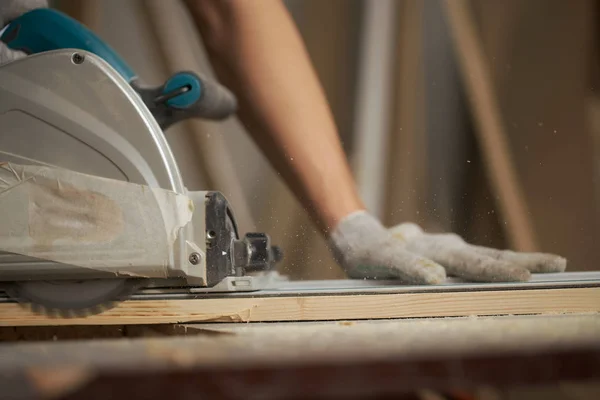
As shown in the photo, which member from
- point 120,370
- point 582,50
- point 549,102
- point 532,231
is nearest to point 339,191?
point 532,231


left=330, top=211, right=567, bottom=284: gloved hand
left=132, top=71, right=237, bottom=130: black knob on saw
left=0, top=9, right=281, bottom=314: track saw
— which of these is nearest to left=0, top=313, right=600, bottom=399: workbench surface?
Answer: left=0, top=9, right=281, bottom=314: track saw

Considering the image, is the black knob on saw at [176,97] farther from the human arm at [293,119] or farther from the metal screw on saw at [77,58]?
the human arm at [293,119]

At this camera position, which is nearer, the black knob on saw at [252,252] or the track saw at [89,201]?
the track saw at [89,201]

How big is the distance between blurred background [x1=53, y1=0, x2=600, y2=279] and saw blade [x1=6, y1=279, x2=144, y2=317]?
0.48m

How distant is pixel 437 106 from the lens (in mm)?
1633

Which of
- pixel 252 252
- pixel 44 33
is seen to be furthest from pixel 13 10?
pixel 252 252

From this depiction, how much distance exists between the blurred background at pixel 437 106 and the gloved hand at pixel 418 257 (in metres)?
0.15

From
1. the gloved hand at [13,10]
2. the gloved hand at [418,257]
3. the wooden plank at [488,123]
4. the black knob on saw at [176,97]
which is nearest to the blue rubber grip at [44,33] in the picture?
the gloved hand at [13,10]

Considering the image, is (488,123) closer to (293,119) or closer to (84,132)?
(293,119)

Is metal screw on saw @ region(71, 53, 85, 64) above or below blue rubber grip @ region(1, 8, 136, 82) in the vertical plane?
below

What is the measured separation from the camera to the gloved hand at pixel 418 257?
3.39ft

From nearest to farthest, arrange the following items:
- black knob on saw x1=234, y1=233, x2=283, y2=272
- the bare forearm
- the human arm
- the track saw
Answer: the track saw < black knob on saw x1=234, y1=233, x2=283, y2=272 < the human arm < the bare forearm

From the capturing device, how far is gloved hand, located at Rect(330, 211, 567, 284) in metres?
1.03

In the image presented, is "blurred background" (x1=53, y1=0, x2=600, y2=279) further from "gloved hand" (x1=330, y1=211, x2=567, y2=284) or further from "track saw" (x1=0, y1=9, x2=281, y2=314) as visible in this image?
"track saw" (x1=0, y1=9, x2=281, y2=314)
